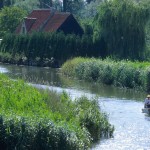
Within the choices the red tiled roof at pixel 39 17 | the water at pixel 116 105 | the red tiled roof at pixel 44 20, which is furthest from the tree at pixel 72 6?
the water at pixel 116 105

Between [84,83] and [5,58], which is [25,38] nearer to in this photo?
[5,58]

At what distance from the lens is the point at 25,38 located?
72.6m

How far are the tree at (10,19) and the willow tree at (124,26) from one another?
80.7 feet

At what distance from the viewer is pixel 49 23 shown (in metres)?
79.1

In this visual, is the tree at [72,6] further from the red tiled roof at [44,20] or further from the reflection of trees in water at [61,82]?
the reflection of trees in water at [61,82]

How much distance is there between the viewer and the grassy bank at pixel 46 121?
23156mm

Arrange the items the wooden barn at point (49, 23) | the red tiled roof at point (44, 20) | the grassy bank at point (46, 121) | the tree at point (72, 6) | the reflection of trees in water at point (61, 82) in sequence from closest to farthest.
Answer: the grassy bank at point (46, 121), the reflection of trees in water at point (61, 82), the wooden barn at point (49, 23), the red tiled roof at point (44, 20), the tree at point (72, 6)

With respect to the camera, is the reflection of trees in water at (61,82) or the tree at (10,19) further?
the tree at (10,19)

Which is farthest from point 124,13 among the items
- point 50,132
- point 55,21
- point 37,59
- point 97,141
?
point 50,132

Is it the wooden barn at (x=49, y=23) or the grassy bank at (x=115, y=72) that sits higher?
the wooden barn at (x=49, y=23)

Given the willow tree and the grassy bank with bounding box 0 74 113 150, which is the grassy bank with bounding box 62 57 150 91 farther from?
the grassy bank with bounding box 0 74 113 150

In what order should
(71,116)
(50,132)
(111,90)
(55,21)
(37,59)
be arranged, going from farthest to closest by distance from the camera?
(55,21) → (37,59) → (111,90) → (71,116) → (50,132)

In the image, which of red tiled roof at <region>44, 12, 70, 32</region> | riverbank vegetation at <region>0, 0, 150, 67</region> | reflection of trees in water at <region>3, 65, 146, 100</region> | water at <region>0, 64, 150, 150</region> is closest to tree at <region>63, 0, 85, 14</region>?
red tiled roof at <region>44, 12, 70, 32</region>

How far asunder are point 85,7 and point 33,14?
54747 millimetres
